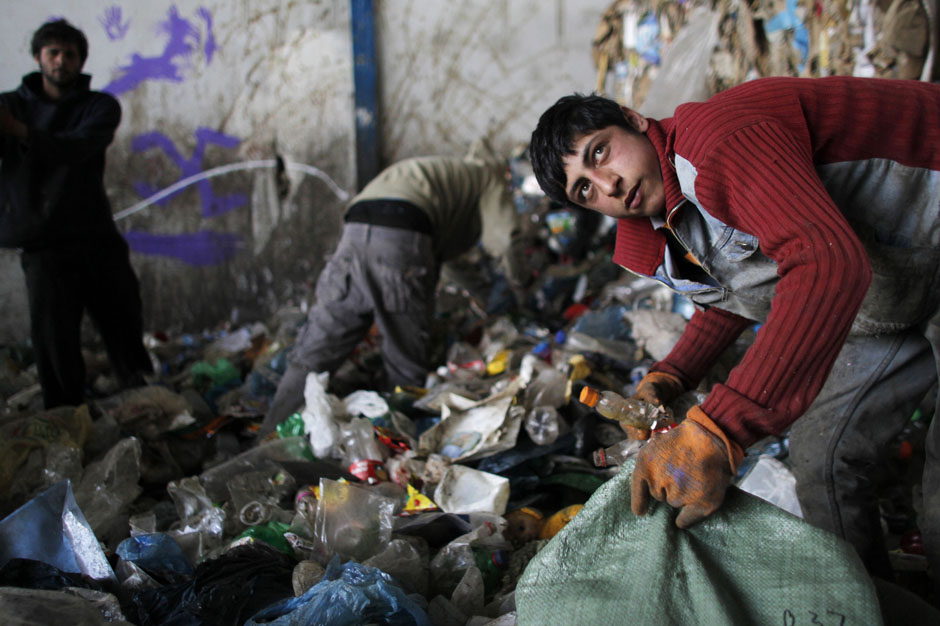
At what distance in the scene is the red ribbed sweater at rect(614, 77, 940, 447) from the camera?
101 cm

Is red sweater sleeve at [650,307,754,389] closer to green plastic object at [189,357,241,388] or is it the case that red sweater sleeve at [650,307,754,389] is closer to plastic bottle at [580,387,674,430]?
plastic bottle at [580,387,674,430]

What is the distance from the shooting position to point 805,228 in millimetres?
1021

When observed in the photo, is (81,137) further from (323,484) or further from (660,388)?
(660,388)

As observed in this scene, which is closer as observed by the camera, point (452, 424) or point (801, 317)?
point (801, 317)

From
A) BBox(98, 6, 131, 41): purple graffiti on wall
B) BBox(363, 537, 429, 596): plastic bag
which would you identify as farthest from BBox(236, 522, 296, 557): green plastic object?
BBox(98, 6, 131, 41): purple graffiti on wall

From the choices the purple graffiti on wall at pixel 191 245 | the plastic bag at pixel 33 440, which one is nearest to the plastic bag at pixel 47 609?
the plastic bag at pixel 33 440

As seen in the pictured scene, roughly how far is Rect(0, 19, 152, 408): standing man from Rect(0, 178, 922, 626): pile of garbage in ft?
1.21

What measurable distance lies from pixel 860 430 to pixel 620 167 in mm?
921

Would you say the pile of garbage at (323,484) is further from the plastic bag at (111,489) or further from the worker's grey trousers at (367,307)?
the worker's grey trousers at (367,307)

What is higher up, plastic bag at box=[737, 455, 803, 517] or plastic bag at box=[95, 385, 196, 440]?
plastic bag at box=[737, 455, 803, 517]

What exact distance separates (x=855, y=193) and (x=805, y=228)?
0.42m

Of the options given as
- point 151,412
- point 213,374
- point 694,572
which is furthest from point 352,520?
point 213,374

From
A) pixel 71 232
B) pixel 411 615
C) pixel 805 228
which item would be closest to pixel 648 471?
pixel 805 228

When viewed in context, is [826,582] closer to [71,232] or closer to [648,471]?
[648,471]
